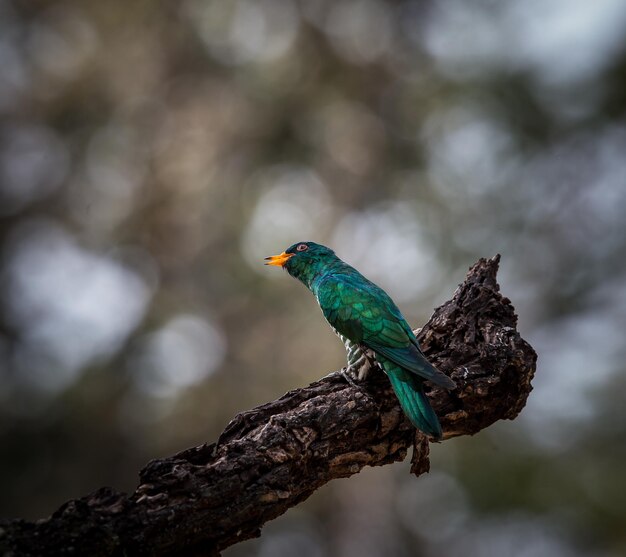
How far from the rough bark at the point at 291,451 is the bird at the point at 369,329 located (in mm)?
173

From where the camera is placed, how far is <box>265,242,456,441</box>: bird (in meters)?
4.12

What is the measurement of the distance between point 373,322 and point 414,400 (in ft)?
2.90

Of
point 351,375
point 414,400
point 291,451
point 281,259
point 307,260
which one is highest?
point 281,259

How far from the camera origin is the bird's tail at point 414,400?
400cm

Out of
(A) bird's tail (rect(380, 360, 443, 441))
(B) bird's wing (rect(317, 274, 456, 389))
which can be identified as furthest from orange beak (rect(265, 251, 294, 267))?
(A) bird's tail (rect(380, 360, 443, 441))

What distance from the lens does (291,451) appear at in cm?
377

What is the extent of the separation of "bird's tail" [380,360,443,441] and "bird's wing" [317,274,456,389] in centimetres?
7

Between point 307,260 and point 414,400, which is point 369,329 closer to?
point 414,400

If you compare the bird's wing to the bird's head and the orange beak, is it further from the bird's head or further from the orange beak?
the orange beak

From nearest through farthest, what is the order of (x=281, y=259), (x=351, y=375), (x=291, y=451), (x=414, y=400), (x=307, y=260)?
(x=291, y=451), (x=414, y=400), (x=351, y=375), (x=307, y=260), (x=281, y=259)

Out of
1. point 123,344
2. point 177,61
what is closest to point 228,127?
point 177,61

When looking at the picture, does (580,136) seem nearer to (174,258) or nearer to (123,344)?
(174,258)

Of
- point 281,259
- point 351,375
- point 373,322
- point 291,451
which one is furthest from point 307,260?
point 291,451

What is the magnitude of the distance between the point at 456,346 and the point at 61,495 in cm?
811
